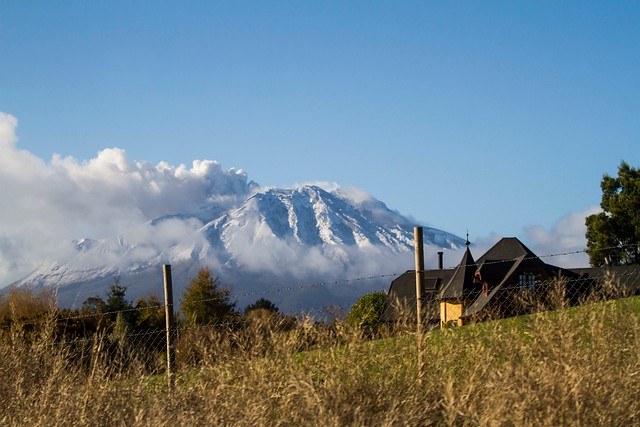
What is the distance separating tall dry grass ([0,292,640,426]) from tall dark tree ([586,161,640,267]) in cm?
3584

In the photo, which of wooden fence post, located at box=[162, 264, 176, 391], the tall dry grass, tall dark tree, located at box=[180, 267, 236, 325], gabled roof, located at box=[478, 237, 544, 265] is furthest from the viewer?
tall dark tree, located at box=[180, 267, 236, 325]

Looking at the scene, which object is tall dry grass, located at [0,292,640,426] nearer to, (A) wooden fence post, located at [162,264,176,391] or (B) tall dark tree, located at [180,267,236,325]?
(A) wooden fence post, located at [162,264,176,391]

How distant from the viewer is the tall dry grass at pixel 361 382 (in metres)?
5.08

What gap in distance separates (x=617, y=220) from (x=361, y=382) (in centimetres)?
3855

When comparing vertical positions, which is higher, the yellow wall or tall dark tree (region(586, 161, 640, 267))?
tall dark tree (region(586, 161, 640, 267))

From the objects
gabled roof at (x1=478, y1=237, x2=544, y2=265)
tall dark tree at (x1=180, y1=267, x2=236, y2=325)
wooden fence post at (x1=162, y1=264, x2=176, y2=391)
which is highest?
gabled roof at (x1=478, y1=237, x2=544, y2=265)

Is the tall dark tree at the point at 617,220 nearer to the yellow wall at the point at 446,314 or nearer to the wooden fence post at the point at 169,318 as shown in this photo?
the yellow wall at the point at 446,314

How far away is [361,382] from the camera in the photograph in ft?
19.9

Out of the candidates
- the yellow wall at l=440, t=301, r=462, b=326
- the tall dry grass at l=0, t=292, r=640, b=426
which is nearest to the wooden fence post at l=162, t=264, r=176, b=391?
the tall dry grass at l=0, t=292, r=640, b=426

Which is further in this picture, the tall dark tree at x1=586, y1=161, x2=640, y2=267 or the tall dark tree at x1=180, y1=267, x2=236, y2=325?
the tall dark tree at x1=180, y1=267, x2=236, y2=325

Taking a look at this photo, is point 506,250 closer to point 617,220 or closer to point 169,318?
point 617,220

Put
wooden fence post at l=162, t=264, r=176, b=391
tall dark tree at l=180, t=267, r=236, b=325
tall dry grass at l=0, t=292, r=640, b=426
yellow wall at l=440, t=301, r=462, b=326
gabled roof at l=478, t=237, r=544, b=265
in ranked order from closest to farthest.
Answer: tall dry grass at l=0, t=292, r=640, b=426
yellow wall at l=440, t=301, r=462, b=326
wooden fence post at l=162, t=264, r=176, b=391
gabled roof at l=478, t=237, r=544, b=265
tall dark tree at l=180, t=267, r=236, b=325

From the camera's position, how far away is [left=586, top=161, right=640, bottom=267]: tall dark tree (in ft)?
134

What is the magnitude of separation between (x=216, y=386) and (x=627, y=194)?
39368mm
